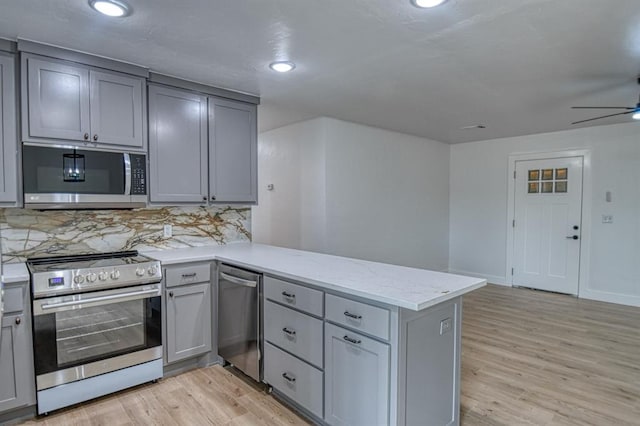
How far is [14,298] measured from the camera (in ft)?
6.91

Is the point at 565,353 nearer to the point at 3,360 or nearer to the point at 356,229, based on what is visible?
the point at 356,229

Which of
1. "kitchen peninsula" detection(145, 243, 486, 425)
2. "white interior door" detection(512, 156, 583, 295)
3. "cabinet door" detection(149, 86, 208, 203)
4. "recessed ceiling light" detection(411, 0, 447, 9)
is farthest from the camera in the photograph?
"white interior door" detection(512, 156, 583, 295)

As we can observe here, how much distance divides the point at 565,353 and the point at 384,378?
245 centimetres

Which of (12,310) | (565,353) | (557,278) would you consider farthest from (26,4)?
(557,278)

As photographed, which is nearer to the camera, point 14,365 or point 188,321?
point 14,365

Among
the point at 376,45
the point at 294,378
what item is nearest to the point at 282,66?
the point at 376,45

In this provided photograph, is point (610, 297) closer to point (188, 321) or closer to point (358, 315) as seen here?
point (358, 315)

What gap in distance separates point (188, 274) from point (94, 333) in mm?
686

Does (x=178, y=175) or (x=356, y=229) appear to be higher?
(x=178, y=175)

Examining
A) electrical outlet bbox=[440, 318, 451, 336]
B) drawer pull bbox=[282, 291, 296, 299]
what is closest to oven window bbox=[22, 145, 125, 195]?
drawer pull bbox=[282, 291, 296, 299]

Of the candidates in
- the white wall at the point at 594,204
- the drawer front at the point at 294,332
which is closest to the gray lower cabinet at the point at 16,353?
the drawer front at the point at 294,332

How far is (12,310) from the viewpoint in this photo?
2.10 meters

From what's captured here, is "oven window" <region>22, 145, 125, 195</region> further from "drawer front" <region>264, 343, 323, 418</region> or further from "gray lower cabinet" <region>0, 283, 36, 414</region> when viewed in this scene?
"drawer front" <region>264, 343, 323, 418</region>

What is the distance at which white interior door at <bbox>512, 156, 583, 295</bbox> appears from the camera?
5.14 m
